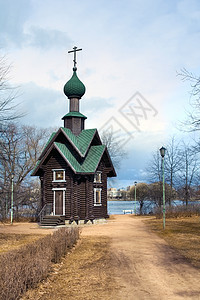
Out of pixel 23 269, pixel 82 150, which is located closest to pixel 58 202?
pixel 82 150

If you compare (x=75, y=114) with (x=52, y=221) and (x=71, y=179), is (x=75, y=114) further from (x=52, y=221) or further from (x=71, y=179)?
(x=52, y=221)

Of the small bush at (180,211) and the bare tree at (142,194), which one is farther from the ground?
the bare tree at (142,194)

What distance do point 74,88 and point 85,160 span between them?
7.21 m

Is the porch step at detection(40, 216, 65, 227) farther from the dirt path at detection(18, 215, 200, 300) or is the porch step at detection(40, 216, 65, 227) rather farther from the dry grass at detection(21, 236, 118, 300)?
the dry grass at detection(21, 236, 118, 300)

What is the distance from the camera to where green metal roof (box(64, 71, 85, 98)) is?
31.1 m

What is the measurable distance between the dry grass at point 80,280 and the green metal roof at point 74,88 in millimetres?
20679

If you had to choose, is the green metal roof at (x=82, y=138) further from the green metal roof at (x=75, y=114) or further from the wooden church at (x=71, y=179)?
the green metal roof at (x=75, y=114)

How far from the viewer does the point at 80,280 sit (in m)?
8.66

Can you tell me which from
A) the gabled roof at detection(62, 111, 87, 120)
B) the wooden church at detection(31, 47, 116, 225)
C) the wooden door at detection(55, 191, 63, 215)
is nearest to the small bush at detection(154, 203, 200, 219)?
the wooden church at detection(31, 47, 116, 225)

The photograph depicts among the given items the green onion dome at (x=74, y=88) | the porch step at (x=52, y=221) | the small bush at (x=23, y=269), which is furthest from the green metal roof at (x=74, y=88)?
the small bush at (x=23, y=269)

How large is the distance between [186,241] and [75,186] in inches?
527

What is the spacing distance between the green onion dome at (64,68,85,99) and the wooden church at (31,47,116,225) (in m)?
3.71

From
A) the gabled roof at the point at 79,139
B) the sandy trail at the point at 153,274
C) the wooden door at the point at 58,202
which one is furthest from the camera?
the gabled roof at the point at 79,139

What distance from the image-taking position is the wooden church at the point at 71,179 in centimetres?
2708
